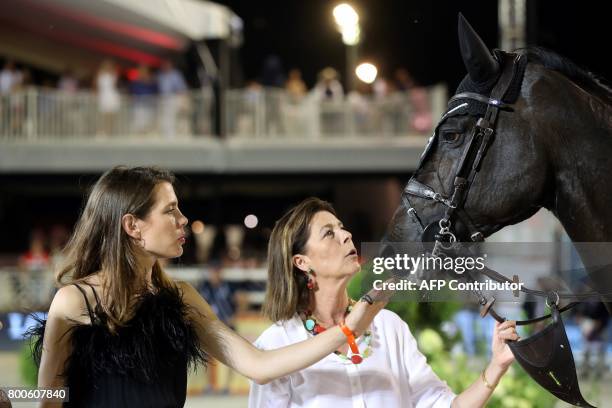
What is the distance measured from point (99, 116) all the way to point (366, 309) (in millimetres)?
11946

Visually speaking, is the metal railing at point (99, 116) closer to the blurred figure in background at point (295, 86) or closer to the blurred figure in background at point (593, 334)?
the blurred figure in background at point (295, 86)

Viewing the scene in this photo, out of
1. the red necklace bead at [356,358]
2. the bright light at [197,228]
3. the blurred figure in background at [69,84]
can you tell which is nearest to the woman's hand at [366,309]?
the red necklace bead at [356,358]

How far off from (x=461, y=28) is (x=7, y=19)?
1304 centimetres

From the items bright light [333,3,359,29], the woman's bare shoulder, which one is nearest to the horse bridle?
the woman's bare shoulder

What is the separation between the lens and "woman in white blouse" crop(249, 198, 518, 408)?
7.28ft

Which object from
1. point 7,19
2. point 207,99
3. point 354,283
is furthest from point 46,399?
point 7,19

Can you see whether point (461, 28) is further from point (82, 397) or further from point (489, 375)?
point (82, 397)

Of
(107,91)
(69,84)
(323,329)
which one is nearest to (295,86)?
(107,91)

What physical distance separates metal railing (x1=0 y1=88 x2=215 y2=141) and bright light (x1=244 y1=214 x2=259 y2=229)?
2280mm

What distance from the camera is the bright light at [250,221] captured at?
15070 mm

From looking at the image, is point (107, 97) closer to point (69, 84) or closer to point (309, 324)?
point (69, 84)

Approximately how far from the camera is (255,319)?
352 inches

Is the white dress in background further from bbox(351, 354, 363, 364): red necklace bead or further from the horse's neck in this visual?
the horse's neck

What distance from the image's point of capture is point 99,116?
13258 millimetres
